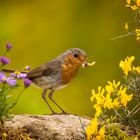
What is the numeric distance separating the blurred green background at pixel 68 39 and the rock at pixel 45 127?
15.3 feet

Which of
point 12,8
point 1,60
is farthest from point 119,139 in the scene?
point 12,8

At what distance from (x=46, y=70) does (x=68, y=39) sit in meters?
4.09

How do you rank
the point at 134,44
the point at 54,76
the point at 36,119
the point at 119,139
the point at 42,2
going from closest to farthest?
the point at 119,139
the point at 36,119
the point at 54,76
the point at 134,44
the point at 42,2

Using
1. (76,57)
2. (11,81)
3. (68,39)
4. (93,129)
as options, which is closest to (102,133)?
(93,129)

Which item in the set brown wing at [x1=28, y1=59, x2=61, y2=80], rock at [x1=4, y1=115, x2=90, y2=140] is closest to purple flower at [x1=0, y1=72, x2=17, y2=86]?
rock at [x1=4, y1=115, x2=90, y2=140]

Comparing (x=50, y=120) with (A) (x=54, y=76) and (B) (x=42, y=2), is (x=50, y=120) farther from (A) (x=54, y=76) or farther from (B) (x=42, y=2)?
(B) (x=42, y=2)

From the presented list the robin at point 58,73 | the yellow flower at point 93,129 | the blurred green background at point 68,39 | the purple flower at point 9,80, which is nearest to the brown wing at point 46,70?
the robin at point 58,73

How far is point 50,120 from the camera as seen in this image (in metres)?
6.32

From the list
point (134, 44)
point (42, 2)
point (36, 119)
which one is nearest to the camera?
point (36, 119)

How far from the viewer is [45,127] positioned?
612 centimetres

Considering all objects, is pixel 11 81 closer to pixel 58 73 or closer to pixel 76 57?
pixel 76 57

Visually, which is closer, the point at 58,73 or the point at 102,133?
the point at 102,133

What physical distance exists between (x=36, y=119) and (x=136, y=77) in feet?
2.37

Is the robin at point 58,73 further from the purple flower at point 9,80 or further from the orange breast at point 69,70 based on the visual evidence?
the purple flower at point 9,80
